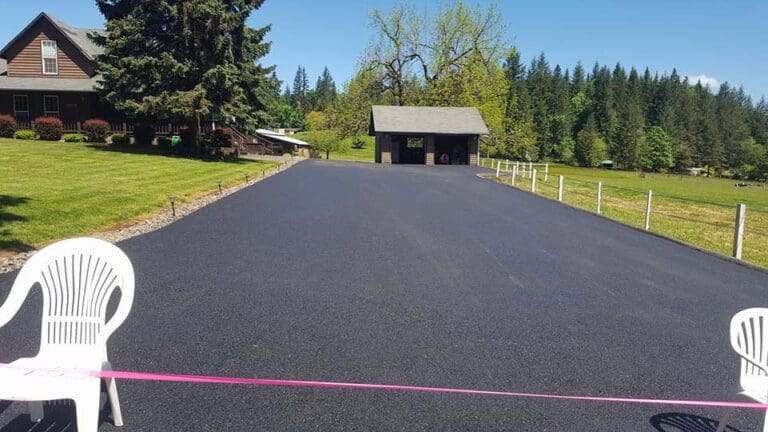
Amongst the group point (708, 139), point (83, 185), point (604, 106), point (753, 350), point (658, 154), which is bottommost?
point (753, 350)

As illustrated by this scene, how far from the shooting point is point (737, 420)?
3971mm

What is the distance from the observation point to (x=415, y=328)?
567 centimetres

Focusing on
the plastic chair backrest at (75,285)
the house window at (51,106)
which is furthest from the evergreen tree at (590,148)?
the plastic chair backrest at (75,285)

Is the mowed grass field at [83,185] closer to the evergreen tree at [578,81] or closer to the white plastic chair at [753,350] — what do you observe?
the white plastic chair at [753,350]

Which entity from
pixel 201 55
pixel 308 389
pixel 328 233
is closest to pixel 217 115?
pixel 201 55

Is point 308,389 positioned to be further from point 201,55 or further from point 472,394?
point 201,55

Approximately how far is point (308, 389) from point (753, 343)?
328 cm

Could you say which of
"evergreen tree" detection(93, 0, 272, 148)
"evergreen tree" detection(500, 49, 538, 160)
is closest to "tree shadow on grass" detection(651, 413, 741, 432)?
"evergreen tree" detection(93, 0, 272, 148)

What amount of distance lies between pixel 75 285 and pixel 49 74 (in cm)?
3710

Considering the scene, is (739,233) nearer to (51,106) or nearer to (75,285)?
(75,285)

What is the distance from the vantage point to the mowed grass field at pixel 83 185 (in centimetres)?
1066

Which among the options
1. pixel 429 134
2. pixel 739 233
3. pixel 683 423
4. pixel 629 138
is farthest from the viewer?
pixel 629 138

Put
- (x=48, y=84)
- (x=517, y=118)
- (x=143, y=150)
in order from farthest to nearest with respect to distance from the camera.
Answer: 1. (x=517, y=118)
2. (x=48, y=84)
3. (x=143, y=150)

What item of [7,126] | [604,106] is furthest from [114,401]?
[604,106]
